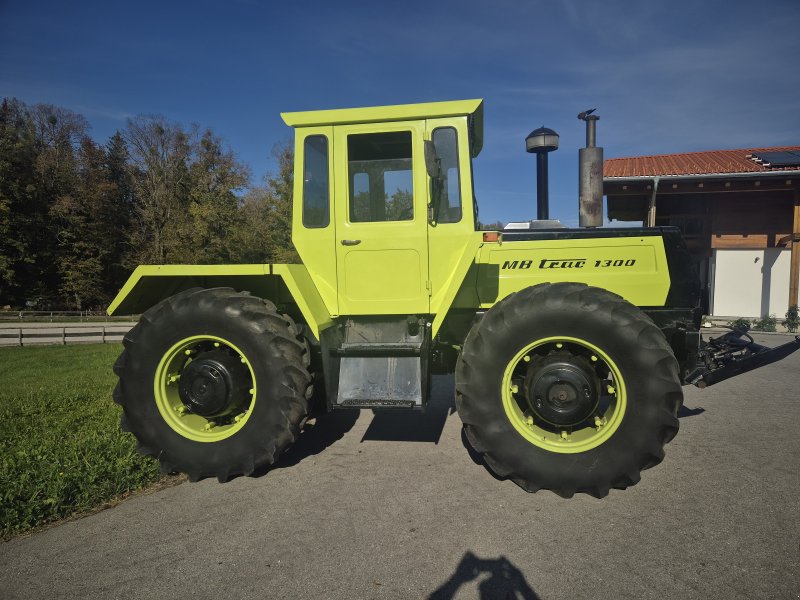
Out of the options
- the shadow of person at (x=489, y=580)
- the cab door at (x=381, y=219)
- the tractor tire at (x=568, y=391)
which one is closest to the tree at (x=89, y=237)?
the cab door at (x=381, y=219)

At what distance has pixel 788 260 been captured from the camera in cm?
1441

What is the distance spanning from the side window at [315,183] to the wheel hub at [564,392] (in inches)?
80.0

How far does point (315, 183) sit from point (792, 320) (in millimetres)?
15175

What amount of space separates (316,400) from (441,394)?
224cm

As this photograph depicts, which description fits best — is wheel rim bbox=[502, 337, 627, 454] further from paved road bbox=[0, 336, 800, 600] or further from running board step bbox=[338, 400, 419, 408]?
running board step bbox=[338, 400, 419, 408]

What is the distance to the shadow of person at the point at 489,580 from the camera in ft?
6.91

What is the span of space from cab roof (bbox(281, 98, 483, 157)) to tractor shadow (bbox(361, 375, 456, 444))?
2.37 metres

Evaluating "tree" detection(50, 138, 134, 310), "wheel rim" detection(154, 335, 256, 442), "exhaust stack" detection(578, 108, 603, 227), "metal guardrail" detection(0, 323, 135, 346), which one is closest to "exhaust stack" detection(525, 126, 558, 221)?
"exhaust stack" detection(578, 108, 603, 227)

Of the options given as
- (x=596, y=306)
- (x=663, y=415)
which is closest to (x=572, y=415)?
(x=663, y=415)

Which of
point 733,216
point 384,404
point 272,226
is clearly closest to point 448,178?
point 384,404

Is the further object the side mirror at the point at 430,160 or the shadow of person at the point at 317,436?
the shadow of person at the point at 317,436

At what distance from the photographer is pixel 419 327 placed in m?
3.63

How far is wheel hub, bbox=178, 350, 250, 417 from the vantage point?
11.0 feet

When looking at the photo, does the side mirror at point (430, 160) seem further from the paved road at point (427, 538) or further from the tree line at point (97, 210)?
the tree line at point (97, 210)
